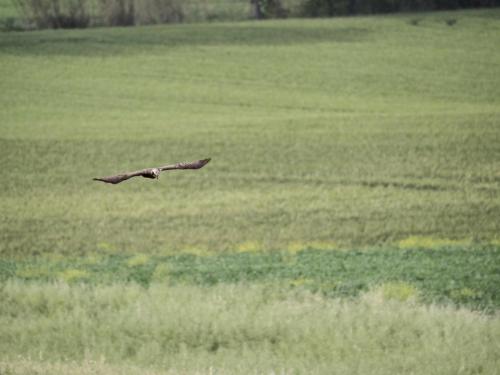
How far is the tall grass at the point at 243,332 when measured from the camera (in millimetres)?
7957

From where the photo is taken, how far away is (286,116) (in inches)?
Answer: 695

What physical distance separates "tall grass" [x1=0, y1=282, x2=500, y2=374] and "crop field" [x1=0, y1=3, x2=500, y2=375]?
0.03 m

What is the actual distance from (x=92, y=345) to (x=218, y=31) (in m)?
9.96

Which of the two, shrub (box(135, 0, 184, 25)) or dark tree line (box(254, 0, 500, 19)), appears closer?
dark tree line (box(254, 0, 500, 19))

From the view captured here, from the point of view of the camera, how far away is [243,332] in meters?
8.89

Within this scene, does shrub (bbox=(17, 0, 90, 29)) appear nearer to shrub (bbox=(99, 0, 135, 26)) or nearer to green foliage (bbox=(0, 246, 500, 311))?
shrub (bbox=(99, 0, 135, 26))

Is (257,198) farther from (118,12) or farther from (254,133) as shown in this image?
(118,12)

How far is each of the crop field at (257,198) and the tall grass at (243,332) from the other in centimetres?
3

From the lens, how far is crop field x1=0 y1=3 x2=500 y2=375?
8711mm

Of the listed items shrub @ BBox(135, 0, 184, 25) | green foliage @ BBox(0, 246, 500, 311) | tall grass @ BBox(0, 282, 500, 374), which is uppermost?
shrub @ BBox(135, 0, 184, 25)

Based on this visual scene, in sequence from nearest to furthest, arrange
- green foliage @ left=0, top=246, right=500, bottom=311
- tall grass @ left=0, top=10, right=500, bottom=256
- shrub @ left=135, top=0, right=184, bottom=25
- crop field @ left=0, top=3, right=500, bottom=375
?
crop field @ left=0, top=3, right=500, bottom=375
green foliage @ left=0, top=246, right=500, bottom=311
tall grass @ left=0, top=10, right=500, bottom=256
shrub @ left=135, top=0, right=184, bottom=25

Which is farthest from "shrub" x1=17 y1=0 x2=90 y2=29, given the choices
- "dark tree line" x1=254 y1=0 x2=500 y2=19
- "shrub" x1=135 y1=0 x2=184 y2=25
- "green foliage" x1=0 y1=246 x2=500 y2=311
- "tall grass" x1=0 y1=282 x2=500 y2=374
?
"tall grass" x1=0 y1=282 x2=500 y2=374

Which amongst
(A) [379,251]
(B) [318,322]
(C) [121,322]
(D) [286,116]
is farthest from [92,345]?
(D) [286,116]

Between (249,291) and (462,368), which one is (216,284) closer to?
(249,291)
